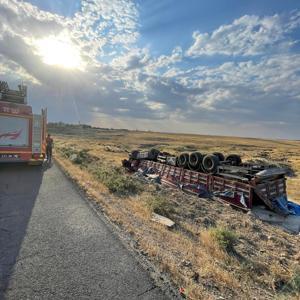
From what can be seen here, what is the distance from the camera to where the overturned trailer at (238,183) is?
33.9ft

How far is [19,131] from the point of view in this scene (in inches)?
581

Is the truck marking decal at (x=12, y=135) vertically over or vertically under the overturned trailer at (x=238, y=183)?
over

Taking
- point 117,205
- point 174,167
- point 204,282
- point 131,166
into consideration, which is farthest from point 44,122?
point 204,282

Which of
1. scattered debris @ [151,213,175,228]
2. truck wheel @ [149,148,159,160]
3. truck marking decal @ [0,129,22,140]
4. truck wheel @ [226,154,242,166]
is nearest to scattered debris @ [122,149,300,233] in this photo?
truck wheel @ [226,154,242,166]

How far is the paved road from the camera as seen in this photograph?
3.97 meters

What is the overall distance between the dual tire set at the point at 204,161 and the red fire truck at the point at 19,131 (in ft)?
25.8

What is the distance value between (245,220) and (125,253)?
5363 mm

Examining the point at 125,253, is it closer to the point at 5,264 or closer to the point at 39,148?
the point at 5,264

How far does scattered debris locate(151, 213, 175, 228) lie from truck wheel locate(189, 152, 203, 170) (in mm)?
5607

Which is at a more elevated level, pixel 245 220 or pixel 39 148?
pixel 39 148

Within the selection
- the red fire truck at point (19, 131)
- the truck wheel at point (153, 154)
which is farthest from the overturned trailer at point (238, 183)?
the red fire truck at point (19, 131)

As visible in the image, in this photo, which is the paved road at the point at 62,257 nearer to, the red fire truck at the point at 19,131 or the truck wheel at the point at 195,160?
the truck wheel at the point at 195,160

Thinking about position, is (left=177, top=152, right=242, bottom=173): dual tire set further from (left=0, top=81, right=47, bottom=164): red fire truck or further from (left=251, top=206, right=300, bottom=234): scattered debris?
(left=0, top=81, right=47, bottom=164): red fire truck

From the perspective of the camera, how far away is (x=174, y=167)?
14.2 m
